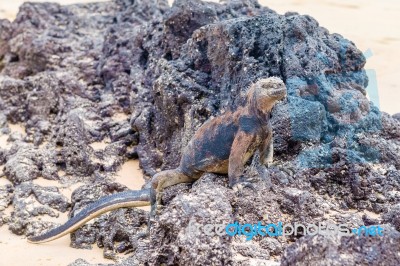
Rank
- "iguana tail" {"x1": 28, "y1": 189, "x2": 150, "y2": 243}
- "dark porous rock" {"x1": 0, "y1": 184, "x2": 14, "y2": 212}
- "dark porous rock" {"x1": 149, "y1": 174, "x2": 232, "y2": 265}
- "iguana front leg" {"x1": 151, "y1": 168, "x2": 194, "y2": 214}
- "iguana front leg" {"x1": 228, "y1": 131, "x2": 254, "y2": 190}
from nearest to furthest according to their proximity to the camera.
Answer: "dark porous rock" {"x1": 149, "y1": 174, "x2": 232, "y2": 265}
"iguana front leg" {"x1": 228, "y1": 131, "x2": 254, "y2": 190}
"iguana front leg" {"x1": 151, "y1": 168, "x2": 194, "y2": 214}
"iguana tail" {"x1": 28, "y1": 189, "x2": 150, "y2": 243}
"dark porous rock" {"x1": 0, "y1": 184, "x2": 14, "y2": 212}

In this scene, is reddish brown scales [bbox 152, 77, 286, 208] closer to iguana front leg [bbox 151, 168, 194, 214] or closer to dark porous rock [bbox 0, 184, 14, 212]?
iguana front leg [bbox 151, 168, 194, 214]

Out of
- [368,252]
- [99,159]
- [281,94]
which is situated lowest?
[99,159]

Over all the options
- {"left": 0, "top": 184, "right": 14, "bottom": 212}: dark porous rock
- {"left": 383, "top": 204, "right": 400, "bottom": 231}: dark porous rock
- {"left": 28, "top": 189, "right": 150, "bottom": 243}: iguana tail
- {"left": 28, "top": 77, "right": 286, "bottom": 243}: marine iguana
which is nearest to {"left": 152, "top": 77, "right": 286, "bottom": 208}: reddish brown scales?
{"left": 28, "top": 77, "right": 286, "bottom": 243}: marine iguana

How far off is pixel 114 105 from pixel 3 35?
270 centimetres

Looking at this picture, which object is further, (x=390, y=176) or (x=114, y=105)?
(x=114, y=105)

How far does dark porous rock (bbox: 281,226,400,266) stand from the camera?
274cm

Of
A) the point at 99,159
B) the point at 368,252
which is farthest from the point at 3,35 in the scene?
the point at 368,252

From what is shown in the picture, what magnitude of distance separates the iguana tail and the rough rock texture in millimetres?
112

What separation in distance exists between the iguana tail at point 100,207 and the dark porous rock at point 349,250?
1708mm

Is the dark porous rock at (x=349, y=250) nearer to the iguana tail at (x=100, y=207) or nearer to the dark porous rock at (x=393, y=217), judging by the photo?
the dark porous rock at (x=393, y=217)

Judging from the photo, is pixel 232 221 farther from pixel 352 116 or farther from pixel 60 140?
pixel 60 140

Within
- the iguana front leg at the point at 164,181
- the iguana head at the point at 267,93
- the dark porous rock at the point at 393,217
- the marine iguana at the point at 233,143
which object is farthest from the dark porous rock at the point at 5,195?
the dark porous rock at the point at 393,217

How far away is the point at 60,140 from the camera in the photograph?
5879 millimetres

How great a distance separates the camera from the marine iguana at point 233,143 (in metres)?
3.73
